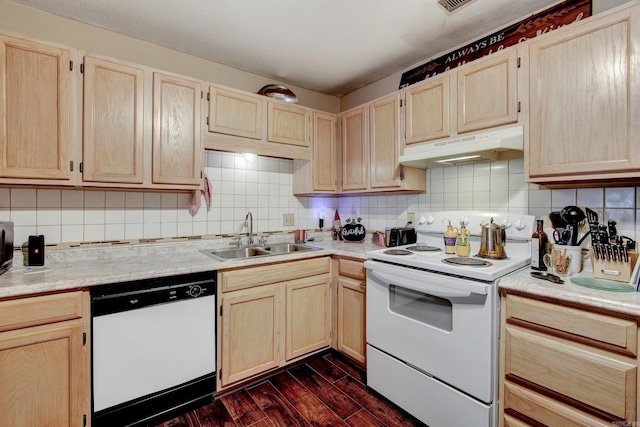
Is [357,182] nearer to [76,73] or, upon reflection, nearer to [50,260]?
[76,73]

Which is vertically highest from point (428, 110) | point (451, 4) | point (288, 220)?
point (451, 4)

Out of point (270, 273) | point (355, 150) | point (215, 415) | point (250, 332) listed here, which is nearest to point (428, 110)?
point (355, 150)

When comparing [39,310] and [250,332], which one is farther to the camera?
[250,332]

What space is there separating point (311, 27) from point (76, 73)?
4.67ft

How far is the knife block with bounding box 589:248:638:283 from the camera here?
135 centimetres

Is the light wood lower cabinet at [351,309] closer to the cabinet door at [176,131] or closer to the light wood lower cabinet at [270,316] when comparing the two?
the light wood lower cabinet at [270,316]

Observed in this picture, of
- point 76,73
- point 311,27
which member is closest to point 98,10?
point 76,73

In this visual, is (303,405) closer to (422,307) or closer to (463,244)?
(422,307)

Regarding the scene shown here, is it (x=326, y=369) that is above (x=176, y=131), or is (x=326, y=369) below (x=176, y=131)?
below

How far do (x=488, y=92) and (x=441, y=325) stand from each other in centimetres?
139

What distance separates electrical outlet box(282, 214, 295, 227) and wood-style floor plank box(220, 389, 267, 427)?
1.39m

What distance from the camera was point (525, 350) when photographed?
1324mm

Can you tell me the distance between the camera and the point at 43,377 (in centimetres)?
136

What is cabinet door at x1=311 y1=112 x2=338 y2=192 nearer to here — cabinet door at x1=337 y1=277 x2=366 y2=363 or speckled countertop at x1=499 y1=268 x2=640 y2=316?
cabinet door at x1=337 y1=277 x2=366 y2=363
